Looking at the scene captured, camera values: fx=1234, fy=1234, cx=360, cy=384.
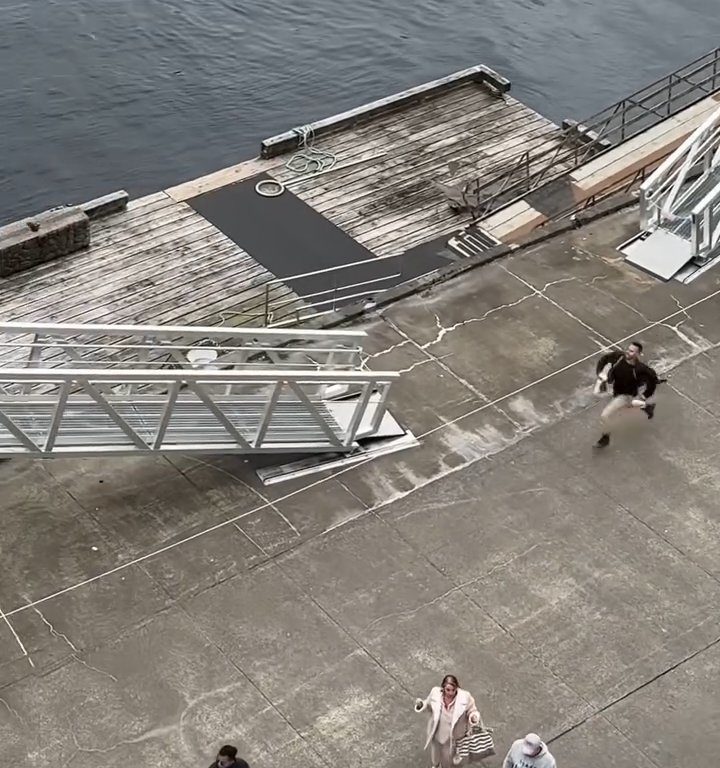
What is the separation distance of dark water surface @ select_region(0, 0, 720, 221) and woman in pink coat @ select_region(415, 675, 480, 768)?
20.2m

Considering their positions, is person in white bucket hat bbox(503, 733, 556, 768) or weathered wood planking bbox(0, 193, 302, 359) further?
weathered wood planking bbox(0, 193, 302, 359)

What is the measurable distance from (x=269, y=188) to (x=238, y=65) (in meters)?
12.3

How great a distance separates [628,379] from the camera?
47.5 ft

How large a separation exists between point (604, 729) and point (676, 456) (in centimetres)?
438

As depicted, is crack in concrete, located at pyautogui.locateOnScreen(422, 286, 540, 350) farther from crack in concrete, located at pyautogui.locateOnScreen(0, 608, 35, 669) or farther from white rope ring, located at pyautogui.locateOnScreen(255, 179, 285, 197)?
white rope ring, located at pyautogui.locateOnScreen(255, 179, 285, 197)

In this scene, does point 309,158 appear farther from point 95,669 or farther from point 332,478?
point 95,669

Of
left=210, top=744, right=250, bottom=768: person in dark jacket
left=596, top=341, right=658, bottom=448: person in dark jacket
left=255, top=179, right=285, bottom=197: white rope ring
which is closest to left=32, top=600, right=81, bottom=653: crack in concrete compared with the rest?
left=210, top=744, right=250, bottom=768: person in dark jacket

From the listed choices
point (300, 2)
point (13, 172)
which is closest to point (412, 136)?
point (13, 172)

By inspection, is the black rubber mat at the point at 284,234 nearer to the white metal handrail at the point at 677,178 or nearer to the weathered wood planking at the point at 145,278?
the weathered wood planking at the point at 145,278

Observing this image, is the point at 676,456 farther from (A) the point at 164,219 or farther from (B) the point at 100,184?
(B) the point at 100,184

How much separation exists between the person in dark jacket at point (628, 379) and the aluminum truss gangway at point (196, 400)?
8.24 ft

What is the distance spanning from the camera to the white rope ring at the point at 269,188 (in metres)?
23.9

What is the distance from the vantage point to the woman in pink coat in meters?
10.4

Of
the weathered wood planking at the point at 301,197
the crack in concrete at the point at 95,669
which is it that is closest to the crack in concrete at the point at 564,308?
the weathered wood planking at the point at 301,197
